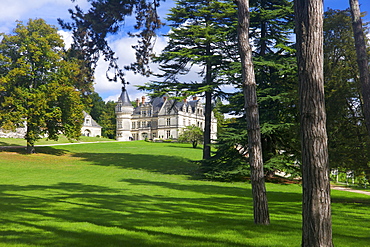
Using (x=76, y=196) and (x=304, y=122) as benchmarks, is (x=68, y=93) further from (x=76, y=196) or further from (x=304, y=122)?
(x=304, y=122)

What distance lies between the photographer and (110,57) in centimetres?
905

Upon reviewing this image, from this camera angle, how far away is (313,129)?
4234 mm

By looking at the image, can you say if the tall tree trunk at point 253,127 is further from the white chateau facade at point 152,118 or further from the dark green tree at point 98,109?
the dark green tree at point 98,109

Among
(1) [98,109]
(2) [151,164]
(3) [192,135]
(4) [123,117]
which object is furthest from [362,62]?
(1) [98,109]

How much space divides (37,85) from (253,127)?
2724 cm

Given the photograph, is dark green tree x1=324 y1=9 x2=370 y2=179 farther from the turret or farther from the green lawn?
the turret

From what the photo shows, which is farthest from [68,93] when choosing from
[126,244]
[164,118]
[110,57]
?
[164,118]

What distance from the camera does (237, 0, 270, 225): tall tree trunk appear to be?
6742 millimetres

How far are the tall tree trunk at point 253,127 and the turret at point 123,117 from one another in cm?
7147

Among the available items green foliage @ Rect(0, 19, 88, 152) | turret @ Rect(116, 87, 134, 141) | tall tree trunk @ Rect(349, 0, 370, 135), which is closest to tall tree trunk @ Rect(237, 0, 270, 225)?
tall tree trunk @ Rect(349, 0, 370, 135)

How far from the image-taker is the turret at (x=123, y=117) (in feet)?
256

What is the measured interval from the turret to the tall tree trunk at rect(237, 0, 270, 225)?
234ft

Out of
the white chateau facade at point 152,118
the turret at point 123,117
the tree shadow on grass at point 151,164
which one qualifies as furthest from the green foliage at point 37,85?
the turret at point 123,117

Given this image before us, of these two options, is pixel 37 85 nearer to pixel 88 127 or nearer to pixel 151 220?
pixel 151 220
